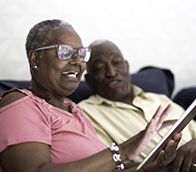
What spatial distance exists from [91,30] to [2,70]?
0.91 metres

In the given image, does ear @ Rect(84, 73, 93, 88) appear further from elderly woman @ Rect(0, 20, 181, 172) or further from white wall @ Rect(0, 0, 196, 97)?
elderly woman @ Rect(0, 20, 181, 172)

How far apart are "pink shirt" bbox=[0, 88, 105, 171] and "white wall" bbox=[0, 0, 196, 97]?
109 centimetres

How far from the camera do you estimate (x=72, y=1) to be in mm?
2432

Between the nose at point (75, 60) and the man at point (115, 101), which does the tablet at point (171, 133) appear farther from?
the man at point (115, 101)

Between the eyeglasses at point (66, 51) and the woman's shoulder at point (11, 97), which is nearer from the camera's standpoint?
the woman's shoulder at point (11, 97)

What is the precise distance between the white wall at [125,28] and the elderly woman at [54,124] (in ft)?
2.94

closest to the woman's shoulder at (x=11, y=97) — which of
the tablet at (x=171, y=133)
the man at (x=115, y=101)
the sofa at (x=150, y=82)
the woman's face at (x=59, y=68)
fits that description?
the woman's face at (x=59, y=68)

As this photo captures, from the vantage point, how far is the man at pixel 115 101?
1922mm

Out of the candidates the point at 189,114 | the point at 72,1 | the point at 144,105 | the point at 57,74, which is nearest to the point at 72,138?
the point at 57,74

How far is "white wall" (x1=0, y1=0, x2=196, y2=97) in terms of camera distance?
2162 mm

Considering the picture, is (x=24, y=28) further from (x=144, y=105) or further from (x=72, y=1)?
(x=144, y=105)

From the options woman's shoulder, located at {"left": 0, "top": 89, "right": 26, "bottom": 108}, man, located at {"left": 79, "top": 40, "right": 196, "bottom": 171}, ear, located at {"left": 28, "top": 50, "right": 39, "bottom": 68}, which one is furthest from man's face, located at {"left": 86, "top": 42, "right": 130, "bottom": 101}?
woman's shoulder, located at {"left": 0, "top": 89, "right": 26, "bottom": 108}

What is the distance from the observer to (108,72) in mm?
2096

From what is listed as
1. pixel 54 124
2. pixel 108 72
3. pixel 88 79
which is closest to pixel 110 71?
pixel 108 72
